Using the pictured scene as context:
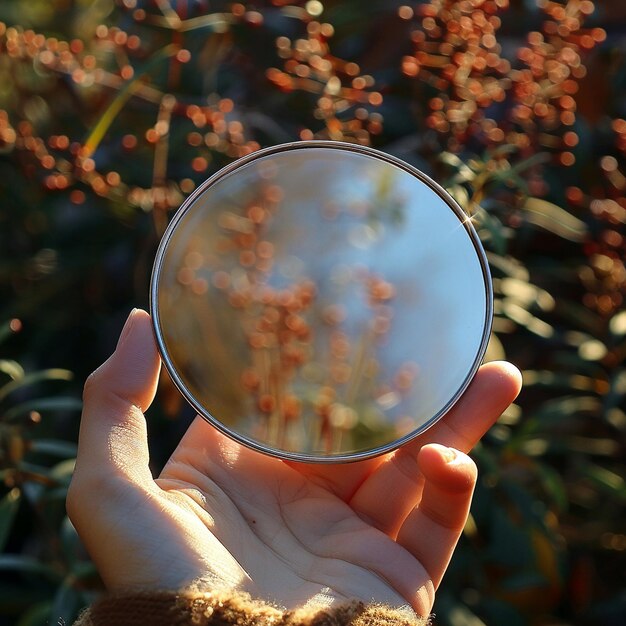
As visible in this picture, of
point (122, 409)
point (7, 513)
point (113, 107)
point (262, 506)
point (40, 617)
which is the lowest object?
point (40, 617)

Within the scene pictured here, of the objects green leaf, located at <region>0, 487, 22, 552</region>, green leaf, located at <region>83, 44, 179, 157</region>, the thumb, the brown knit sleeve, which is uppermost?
green leaf, located at <region>83, 44, 179, 157</region>

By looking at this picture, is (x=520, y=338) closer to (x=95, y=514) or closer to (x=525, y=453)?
(x=525, y=453)

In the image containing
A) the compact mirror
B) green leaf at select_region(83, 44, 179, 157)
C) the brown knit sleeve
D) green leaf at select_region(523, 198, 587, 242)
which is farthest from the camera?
green leaf at select_region(523, 198, 587, 242)

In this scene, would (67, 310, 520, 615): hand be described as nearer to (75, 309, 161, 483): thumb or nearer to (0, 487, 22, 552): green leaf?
(75, 309, 161, 483): thumb

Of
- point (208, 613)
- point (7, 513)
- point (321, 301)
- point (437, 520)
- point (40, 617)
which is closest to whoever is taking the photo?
point (208, 613)

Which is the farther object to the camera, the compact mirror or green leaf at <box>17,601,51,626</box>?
green leaf at <box>17,601,51,626</box>

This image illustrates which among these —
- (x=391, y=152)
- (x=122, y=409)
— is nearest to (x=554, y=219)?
(x=391, y=152)

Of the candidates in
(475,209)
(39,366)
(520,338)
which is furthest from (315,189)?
(39,366)

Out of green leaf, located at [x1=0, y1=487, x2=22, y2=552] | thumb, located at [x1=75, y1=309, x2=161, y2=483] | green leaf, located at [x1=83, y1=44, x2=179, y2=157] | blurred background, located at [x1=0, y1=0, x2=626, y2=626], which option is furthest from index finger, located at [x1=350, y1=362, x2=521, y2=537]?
green leaf, located at [x1=83, y1=44, x2=179, y2=157]

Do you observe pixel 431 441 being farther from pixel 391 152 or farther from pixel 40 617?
pixel 40 617
